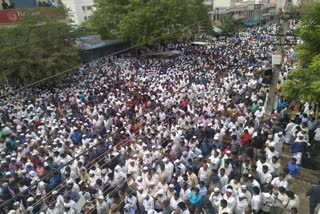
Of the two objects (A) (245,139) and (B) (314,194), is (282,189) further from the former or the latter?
(A) (245,139)

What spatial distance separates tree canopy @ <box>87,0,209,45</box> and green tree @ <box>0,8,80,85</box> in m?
5.84

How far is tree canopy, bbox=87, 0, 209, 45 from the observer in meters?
22.8

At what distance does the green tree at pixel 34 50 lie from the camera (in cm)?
1647

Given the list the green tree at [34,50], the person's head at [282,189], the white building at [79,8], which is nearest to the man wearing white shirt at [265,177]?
the person's head at [282,189]

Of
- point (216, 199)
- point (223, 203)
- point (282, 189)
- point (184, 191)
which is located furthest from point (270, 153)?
point (184, 191)

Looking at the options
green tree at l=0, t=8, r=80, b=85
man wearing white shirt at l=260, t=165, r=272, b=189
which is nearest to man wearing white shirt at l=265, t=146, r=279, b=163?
man wearing white shirt at l=260, t=165, r=272, b=189

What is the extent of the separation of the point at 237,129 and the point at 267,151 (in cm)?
200

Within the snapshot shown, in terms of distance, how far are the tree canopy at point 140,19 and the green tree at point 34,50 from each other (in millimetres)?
5841

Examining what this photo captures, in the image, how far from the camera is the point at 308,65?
6.17 meters

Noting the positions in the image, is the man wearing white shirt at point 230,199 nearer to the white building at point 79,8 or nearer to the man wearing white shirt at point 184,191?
the man wearing white shirt at point 184,191

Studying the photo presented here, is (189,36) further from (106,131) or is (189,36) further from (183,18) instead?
(106,131)

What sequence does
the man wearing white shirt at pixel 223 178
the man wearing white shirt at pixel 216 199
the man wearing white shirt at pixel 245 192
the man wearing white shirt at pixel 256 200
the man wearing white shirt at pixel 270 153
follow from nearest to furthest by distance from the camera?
the man wearing white shirt at pixel 256 200
the man wearing white shirt at pixel 245 192
the man wearing white shirt at pixel 216 199
the man wearing white shirt at pixel 223 178
the man wearing white shirt at pixel 270 153

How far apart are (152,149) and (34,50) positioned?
11161mm

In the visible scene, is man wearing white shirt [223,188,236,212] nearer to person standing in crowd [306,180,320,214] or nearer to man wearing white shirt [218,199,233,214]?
man wearing white shirt [218,199,233,214]
